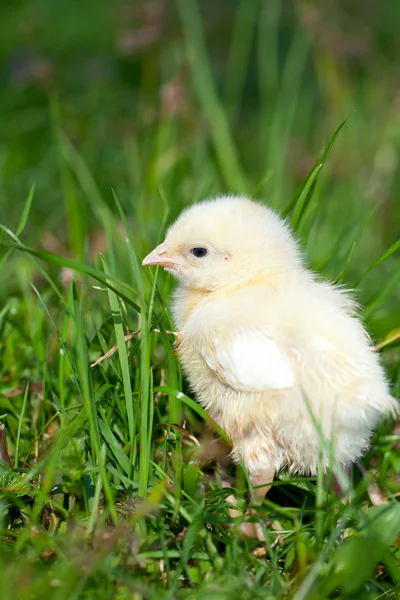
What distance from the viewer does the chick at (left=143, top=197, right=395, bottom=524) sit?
5.99 feet

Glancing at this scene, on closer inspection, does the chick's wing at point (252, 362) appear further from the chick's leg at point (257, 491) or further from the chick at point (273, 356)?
the chick's leg at point (257, 491)

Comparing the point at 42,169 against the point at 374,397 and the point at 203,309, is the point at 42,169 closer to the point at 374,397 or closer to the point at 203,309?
the point at 203,309

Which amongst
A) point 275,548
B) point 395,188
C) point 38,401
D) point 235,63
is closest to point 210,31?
point 235,63

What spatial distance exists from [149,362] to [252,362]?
0.30 m

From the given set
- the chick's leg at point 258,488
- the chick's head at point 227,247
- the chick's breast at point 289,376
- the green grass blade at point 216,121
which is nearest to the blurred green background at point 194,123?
the green grass blade at point 216,121

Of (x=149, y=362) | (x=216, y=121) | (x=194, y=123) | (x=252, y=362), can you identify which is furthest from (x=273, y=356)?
(x=194, y=123)

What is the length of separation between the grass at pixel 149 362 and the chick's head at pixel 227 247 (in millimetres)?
135

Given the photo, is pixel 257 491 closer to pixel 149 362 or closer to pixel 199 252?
pixel 149 362

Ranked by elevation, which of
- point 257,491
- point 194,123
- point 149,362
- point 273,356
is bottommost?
point 257,491

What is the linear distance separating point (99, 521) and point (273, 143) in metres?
2.51

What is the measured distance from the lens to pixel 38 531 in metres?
1.80

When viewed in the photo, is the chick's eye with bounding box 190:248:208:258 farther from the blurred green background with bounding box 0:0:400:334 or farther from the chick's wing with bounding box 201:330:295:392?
the blurred green background with bounding box 0:0:400:334

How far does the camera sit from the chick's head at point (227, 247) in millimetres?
2104

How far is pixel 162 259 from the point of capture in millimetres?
2242
